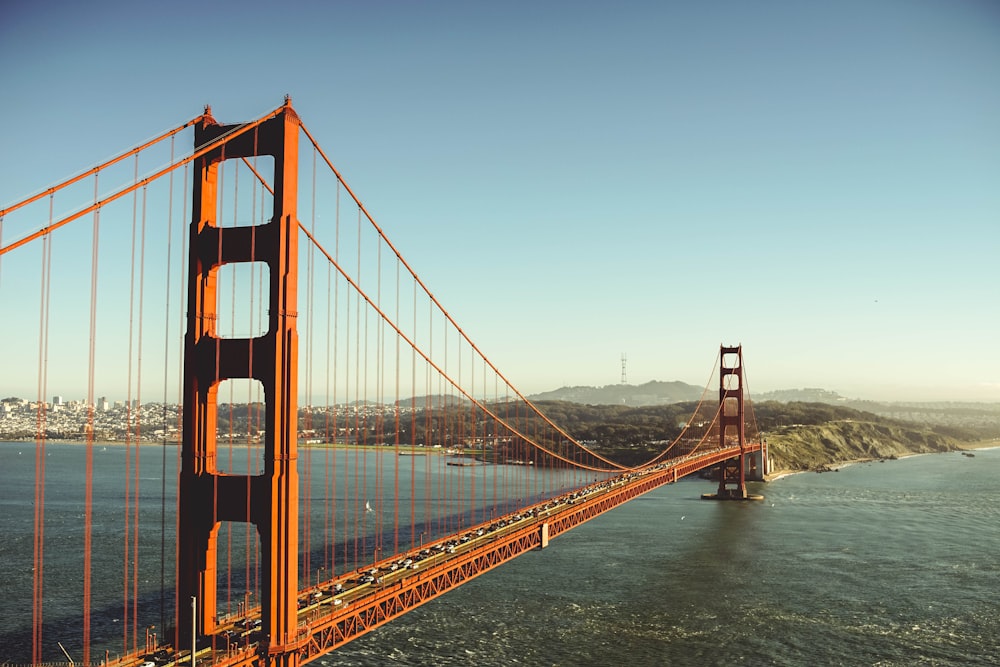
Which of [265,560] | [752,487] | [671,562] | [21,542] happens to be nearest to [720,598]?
[671,562]

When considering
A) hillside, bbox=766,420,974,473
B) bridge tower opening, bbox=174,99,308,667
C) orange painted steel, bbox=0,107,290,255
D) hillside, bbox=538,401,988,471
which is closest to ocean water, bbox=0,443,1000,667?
bridge tower opening, bbox=174,99,308,667

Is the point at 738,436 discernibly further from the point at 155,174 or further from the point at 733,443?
the point at 155,174

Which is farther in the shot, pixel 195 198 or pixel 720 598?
pixel 720 598

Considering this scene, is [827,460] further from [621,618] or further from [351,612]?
[351,612]

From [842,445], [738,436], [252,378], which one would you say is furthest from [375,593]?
[842,445]

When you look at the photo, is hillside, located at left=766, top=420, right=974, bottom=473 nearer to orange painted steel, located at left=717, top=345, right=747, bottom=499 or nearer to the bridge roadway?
orange painted steel, located at left=717, top=345, right=747, bottom=499

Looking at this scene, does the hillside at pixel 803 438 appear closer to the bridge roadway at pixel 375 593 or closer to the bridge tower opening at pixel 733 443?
the bridge tower opening at pixel 733 443
